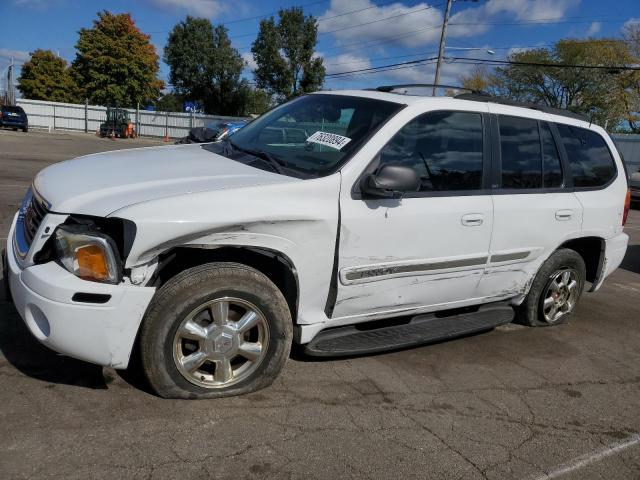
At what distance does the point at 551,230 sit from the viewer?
4.48 meters

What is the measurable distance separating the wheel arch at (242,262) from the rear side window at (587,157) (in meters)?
2.75

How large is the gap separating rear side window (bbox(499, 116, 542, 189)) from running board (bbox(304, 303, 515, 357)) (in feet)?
3.42

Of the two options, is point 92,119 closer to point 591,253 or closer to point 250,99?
point 250,99

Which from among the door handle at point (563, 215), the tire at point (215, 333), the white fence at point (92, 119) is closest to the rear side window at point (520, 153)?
the door handle at point (563, 215)

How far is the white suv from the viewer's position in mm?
2814

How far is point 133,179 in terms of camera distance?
3.15m

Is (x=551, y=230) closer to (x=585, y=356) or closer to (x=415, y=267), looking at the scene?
Answer: (x=585, y=356)

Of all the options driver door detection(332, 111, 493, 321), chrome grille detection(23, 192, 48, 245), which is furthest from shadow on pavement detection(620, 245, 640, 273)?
chrome grille detection(23, 192, 48, 245)

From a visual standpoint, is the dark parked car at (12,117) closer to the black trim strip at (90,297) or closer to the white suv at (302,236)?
the white suv at (302,236)

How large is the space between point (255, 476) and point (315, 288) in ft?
3.71

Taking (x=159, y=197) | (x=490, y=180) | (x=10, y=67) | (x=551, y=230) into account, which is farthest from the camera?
(x=10, y=67)

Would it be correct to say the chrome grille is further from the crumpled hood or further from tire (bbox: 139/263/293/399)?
tire (bbox: 139/263/293/399)

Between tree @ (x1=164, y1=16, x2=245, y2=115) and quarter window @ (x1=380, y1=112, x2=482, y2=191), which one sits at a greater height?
tree @ (x1=164, y1=16, x2=245, y2=115)

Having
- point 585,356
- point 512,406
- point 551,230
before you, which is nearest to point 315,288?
point 512,406
